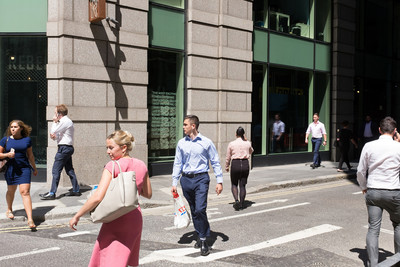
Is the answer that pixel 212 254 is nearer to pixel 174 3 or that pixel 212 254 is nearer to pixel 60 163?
pixel 60 163

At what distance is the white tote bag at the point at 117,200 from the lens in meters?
3.54

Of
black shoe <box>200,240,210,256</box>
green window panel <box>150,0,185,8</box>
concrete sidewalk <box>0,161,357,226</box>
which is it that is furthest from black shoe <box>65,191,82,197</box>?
green window panel <box>150,0,185,8</box>

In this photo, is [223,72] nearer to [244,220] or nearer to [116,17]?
[116,17]

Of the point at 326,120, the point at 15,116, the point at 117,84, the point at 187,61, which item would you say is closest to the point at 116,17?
the point at 117,84

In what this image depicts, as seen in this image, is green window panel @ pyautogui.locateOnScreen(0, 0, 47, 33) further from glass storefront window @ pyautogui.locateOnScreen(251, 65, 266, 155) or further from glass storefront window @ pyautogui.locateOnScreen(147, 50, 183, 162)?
glass storefront window @ pyautogui.locateOnScreen(251, 65, 266, 155)

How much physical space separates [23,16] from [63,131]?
391 cm

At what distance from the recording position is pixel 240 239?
670 centimetres

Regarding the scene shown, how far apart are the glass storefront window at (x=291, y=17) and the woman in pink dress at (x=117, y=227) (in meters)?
14.0

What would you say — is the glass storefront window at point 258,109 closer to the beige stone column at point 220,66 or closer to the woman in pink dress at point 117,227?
the beige stone column at point 220,66

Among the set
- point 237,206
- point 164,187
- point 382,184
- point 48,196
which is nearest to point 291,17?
point 164,187

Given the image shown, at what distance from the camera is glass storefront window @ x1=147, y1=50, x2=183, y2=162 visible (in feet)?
44.3

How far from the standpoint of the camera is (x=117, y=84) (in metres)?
12.2

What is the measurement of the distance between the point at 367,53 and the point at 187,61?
11365 millimetres

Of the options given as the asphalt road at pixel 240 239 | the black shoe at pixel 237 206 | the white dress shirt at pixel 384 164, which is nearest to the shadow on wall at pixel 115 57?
the asphalt road at pixel 240 239
